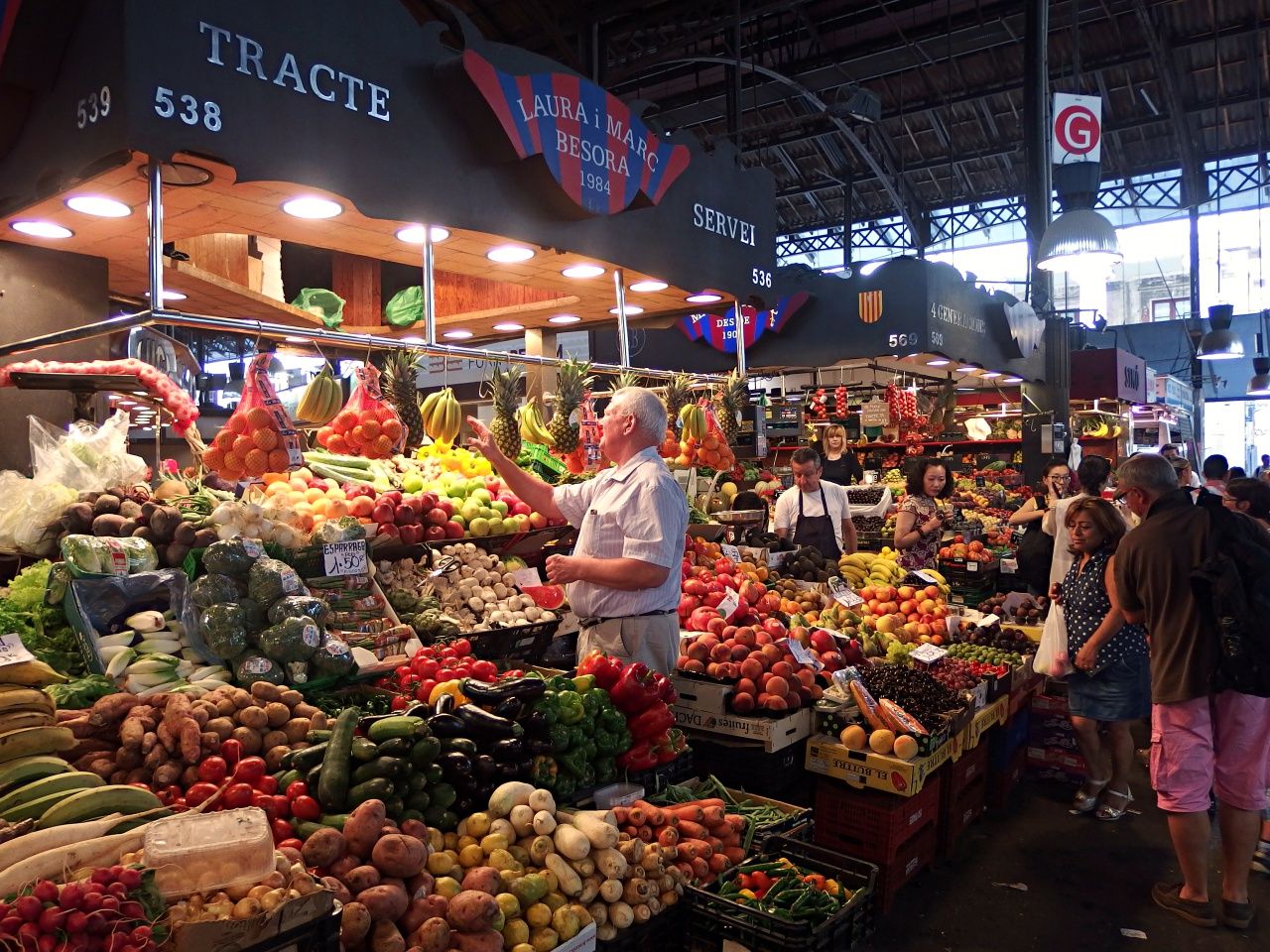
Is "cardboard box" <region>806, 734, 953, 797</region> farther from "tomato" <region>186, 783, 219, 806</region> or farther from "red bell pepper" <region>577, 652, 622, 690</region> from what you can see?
"tomato" <region>186, 783, 219, 806</region>

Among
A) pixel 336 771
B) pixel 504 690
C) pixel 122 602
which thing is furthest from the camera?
pixel 122 602

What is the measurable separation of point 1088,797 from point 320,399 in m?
4.59

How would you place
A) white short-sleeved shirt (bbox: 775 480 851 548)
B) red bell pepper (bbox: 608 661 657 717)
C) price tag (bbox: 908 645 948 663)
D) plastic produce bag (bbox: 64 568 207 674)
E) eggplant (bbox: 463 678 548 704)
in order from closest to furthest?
eggplant (bbox: 463 678 548 704) → plastic produce bag (bbox: 64 568 207 674) → red bell pepper (bbox: 608 661 657 717) → price tag (bbox: 908 645 948 663) → white short-sleeved shirt (bbox: 775 480 851 548)

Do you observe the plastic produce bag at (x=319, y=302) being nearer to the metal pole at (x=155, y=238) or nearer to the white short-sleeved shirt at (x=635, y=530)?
the metal pole at (x=155, y=238)

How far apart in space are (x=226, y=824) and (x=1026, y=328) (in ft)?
42.9

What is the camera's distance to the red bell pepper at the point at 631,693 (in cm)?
306

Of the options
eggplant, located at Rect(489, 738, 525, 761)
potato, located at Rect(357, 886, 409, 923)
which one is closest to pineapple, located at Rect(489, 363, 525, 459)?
eggplant, located at Rect(489, 738, 525, 761)

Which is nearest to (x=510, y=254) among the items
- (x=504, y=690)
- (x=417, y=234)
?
(x=417, y=234)

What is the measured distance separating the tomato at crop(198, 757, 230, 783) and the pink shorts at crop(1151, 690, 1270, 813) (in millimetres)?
3628

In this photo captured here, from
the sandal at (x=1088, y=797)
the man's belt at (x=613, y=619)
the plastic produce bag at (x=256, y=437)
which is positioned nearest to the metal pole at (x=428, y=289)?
the plastic produce bag at (x=256, y=437)

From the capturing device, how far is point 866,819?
3.74 metres

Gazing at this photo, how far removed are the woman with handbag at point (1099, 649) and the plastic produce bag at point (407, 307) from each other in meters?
5.00

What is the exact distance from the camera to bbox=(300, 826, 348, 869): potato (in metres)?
2.00

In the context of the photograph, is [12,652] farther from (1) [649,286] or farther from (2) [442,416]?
(1) [649,286]
